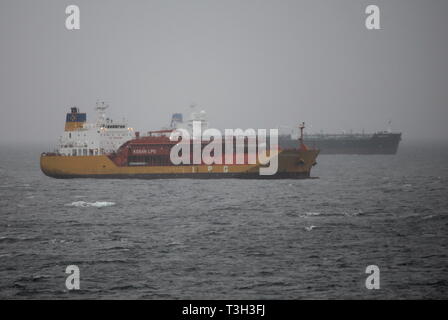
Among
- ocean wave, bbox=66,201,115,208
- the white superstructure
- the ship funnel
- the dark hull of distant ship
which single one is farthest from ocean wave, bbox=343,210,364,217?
the dark hull of distant ship

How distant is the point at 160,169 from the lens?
206 feet

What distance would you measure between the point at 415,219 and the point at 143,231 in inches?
749

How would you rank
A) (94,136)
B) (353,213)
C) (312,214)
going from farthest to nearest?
1. (94,136)
2. (353,213)
3. (312,214)

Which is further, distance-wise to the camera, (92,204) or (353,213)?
(92,204)

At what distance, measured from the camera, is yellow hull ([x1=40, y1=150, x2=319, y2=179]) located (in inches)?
2414

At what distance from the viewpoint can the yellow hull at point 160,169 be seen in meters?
61.3

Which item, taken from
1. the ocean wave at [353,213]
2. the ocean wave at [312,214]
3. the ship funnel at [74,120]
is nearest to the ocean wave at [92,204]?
the ocean wave at [312,214]

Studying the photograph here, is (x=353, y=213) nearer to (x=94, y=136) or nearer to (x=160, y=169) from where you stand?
(x=160, y=169)

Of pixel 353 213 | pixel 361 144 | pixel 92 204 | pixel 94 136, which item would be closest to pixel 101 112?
pixel 94 136

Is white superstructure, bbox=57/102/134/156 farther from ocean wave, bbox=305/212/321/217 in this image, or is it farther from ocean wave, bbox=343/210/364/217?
ocean wave, bbox=343/210/364/217

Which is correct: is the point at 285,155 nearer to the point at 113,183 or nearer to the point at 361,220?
the point at 113,183

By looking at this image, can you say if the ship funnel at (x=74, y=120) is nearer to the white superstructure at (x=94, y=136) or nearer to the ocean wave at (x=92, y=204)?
the white superstructure at (x=94, y=136)

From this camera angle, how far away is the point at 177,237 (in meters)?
31.9
